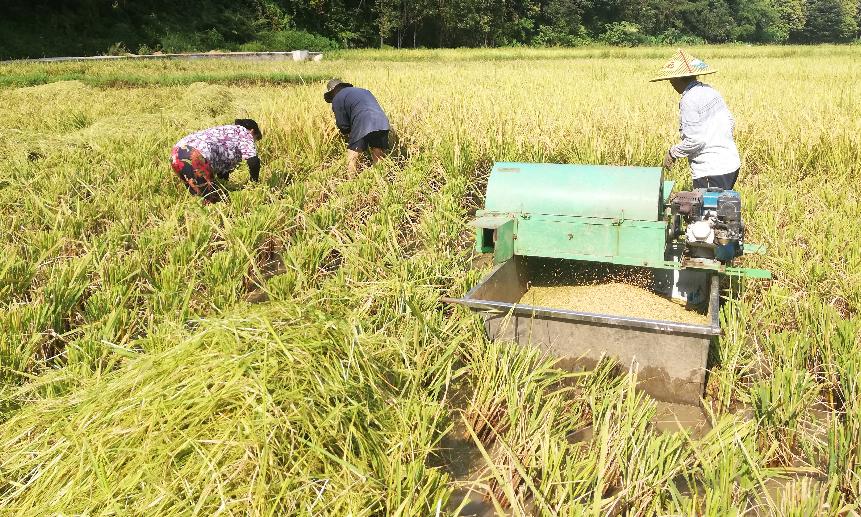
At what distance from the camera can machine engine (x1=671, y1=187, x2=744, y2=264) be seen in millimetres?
3049

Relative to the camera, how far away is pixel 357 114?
5.58 m

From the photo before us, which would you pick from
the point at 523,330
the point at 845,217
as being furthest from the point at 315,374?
the point at 845,217

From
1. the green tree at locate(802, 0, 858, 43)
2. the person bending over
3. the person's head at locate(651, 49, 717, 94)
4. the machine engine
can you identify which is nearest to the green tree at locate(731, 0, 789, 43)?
the green tree at locate(802, 0, 858, 43)

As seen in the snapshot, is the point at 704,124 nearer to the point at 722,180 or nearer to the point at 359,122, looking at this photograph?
the point at 722,180

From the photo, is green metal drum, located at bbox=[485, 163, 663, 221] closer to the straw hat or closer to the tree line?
the straw hat

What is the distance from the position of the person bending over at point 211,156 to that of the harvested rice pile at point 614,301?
257 centimetres

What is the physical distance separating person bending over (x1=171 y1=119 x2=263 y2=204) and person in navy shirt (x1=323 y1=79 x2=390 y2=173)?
90 cm

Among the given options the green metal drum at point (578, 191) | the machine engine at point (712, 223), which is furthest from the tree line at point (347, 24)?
the machine engine at point (712, 223)

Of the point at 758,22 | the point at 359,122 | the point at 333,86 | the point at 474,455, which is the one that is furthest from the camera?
the point at 758,22

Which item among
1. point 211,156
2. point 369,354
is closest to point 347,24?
point 211,156

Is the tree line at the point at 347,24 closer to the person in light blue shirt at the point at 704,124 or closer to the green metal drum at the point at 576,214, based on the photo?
the green metal drum at the point at 576,214

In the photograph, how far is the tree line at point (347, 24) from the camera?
20516 millimetres

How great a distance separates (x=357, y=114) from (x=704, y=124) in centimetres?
297

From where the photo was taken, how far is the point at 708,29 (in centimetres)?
5184
